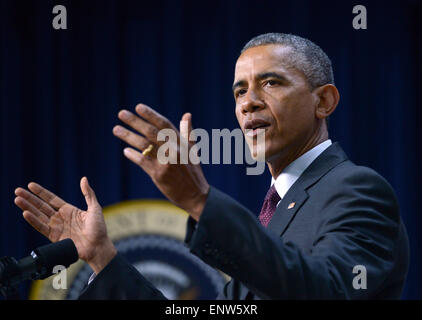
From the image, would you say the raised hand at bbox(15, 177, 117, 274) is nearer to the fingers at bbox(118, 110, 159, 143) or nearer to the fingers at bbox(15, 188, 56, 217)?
the fingers at bbox(15, 188, 56, 217)

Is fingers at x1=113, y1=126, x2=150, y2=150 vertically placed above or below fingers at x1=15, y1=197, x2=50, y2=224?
above

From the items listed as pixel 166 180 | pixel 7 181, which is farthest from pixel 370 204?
pixel 7 181

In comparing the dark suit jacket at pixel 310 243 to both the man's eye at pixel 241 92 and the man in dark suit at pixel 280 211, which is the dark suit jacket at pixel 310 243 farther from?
the man's eye at pixel 241 92

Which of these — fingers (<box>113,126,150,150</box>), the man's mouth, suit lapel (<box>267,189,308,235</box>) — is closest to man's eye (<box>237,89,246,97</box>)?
the man's mouth

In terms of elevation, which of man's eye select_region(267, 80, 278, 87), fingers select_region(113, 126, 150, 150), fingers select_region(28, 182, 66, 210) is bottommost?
fingers select_region(28, 182, 66, 210)

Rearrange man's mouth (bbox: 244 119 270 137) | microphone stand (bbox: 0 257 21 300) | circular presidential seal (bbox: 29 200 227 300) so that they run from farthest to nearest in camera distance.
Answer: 1. circular presidential seal (bbox: 29 200 227 300)
2. man's mouth (bbox: 244 119 270 137)
3. microphone stand (bbox: 0 257 21 300)

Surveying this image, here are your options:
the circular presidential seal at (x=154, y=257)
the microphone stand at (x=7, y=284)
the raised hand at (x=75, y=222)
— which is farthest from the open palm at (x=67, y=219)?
the circular presidential seal at (x=154, y=257)

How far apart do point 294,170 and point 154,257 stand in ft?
5.73

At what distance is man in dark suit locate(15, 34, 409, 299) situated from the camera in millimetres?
757

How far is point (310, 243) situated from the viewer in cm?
99

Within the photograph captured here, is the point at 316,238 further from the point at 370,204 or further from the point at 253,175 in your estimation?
the point at 253,175

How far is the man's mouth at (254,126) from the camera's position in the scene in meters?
1.31

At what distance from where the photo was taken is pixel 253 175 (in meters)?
3.10
